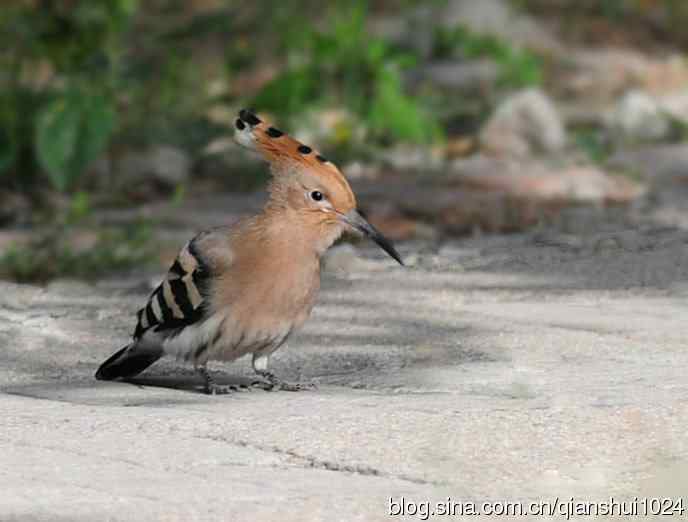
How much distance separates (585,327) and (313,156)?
0.98 m

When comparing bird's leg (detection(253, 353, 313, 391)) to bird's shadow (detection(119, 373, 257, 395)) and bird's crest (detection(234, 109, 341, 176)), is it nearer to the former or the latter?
bird's shadow (detection(119, 373, 257, 395))

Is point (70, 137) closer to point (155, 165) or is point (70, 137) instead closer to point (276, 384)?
point (155, 165)

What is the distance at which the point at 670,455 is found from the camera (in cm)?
350

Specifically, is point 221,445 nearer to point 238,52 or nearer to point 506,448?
point 506,448

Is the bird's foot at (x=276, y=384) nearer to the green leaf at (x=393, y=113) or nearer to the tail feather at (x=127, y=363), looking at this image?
the tail feather at (x=127, y=363)

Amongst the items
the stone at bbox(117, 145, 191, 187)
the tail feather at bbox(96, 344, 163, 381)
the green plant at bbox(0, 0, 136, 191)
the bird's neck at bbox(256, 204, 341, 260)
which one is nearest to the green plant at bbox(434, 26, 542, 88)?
the stone at bbox(117, 145, 191, 187)

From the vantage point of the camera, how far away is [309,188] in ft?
14.3

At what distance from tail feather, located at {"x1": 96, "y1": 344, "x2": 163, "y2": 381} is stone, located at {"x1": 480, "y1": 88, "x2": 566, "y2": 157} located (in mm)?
4646

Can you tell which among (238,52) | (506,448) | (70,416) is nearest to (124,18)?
(238,52)

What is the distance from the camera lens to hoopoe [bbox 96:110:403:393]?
425cm

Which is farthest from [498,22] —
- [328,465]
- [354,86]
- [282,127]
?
[328,465]

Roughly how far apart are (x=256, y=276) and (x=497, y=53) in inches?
239

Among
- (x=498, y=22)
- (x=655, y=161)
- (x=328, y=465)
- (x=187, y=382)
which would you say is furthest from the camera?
(x=498, y=22)

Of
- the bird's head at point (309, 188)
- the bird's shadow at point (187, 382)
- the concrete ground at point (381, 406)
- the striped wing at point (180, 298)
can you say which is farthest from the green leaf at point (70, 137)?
the bird's head at point (309, 188)
